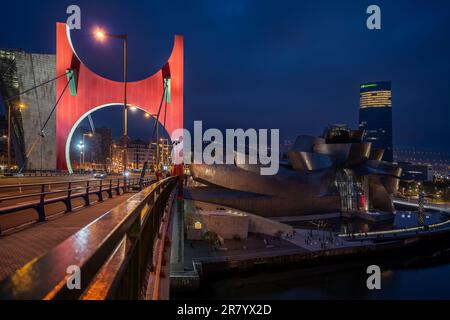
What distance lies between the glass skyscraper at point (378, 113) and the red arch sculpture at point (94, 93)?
169 metres

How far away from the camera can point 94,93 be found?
37750 millimetres

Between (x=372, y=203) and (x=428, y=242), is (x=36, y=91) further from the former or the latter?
(x=428, y=242)

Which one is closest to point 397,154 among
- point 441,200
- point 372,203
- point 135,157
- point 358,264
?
point 441,200

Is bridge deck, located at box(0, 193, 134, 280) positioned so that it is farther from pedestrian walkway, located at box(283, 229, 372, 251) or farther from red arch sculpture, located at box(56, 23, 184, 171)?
red arch sculpture, located at box(56, 23, 184, 171)

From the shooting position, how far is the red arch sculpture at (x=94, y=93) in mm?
35669

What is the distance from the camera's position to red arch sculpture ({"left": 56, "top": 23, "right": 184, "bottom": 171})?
3567 cm

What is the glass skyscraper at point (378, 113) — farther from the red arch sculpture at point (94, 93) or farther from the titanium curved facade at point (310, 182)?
the red arch sculpture at point (94, 93)

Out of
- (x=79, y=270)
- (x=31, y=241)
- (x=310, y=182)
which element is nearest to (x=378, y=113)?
(x=310, y=182)

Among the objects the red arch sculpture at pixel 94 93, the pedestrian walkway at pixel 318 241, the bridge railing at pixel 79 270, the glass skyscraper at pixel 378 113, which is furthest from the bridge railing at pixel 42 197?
the glass skyscraper at pixel 378 113

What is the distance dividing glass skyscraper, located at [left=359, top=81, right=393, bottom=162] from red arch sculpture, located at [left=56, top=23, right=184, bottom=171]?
169m

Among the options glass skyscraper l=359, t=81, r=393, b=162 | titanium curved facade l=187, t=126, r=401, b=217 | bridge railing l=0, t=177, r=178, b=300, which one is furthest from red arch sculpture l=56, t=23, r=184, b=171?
glass skyscraper l=359, t=81, r=393, b=162

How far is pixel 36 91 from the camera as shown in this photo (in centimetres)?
3641

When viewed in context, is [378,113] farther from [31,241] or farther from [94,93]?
[31,241]

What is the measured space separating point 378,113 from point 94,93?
18871cm
